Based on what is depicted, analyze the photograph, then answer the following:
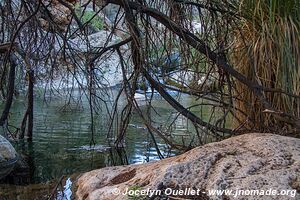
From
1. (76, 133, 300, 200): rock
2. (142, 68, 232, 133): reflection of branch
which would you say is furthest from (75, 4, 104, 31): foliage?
(76, 133, 300, 200): rock

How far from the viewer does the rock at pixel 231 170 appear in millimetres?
1640

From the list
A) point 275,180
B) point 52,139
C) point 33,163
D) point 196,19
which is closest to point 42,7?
point 196,19

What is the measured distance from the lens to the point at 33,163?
413 cm

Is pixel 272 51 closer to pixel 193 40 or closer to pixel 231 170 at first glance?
pixel 193 40

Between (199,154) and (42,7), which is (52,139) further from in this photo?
(199,154)

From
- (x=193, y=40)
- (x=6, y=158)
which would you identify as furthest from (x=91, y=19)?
(x=6, y=158)

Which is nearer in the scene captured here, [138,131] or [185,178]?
[185,178]

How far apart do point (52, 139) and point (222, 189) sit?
3.55 meters

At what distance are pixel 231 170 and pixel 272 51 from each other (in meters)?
1.29

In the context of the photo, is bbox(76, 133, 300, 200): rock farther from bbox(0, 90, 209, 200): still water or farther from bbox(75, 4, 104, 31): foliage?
bbox(75, 4, 104, 31): foliage

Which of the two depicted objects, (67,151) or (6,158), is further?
(67,151)

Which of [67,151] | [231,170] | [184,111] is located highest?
[184,111]

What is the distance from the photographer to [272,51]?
2842 millimetres

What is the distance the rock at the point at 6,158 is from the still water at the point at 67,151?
15cm
